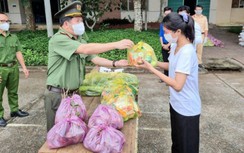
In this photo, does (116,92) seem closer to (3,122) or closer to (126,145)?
(126,145)

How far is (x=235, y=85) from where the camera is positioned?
6.32 metres

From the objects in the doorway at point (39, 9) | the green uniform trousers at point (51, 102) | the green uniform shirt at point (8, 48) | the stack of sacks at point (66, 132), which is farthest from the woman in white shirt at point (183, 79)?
the doorway at point (39, 9)

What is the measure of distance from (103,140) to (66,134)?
296mm

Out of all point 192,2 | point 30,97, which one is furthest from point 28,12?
point 192,2

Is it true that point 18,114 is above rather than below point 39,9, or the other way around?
below

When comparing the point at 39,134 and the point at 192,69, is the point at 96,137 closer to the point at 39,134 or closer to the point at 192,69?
the point at 192,69

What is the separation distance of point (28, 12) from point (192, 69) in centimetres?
1235

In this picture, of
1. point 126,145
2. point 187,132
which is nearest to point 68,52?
point 126,145

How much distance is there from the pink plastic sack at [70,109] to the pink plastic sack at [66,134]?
161 mm

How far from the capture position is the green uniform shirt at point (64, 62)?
2400 mm

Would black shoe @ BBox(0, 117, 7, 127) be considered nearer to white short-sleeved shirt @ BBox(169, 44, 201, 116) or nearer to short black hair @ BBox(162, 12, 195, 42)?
white short-sleeved shirt @ BBox(169, 44, 201, 116)

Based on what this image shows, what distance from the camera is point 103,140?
1958mm

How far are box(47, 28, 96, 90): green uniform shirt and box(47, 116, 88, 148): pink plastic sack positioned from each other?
60 cm

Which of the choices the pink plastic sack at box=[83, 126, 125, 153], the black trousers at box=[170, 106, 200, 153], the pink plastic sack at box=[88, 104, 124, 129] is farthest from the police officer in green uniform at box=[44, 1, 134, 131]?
the black trousers at box=[170, 106, 200, 153]
